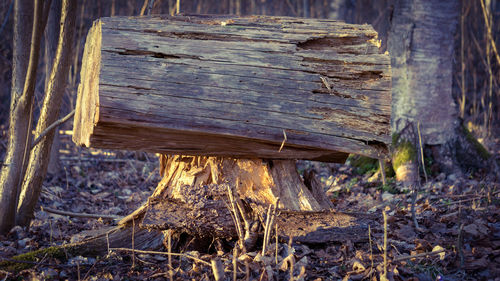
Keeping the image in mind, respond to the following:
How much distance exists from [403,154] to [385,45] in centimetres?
246

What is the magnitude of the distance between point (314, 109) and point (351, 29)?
722mm

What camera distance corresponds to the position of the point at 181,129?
2.60 meters

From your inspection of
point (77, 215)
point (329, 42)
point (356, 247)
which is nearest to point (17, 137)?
point (77, 215)

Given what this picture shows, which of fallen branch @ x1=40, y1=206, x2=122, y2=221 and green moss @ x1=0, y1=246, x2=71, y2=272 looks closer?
green moss @ x1=0, y1=246, x2=71, y2=272

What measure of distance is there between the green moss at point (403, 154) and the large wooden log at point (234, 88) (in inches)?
97.7

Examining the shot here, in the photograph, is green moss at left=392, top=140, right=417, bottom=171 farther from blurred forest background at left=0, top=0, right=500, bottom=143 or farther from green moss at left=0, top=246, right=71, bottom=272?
green moss at left=0, top=246, right=71, bottom=272

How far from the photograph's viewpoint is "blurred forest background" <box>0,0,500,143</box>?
7426 millimetres

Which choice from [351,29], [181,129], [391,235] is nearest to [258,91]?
[181,129]

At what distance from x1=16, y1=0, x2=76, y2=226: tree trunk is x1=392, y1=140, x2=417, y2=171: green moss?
375 centimetres

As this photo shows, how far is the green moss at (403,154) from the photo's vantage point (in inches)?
207

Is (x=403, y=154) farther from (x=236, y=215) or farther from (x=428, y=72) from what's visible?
(x=236, y=215)

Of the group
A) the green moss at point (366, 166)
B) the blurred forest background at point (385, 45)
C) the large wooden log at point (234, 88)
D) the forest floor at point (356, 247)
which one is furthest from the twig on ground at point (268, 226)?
the blurred forest background at point (385, 45)

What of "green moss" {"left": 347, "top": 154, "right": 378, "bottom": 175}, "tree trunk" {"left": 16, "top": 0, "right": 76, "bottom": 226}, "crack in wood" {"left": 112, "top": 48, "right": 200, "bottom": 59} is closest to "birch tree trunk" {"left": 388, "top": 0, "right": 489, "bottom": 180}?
"green moss" {"left": 347, "top": 154, "right": 378, "bottom": 175}

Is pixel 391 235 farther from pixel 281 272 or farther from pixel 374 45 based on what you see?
pixel 374 45
